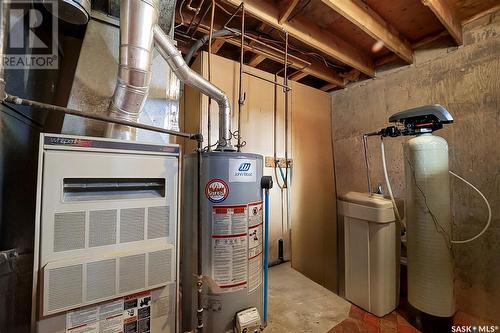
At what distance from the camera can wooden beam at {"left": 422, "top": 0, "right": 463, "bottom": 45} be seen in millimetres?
1509

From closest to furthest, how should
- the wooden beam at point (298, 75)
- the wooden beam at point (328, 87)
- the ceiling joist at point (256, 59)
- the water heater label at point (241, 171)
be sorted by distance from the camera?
the water heater label at point (241, 171), the ceiling joist at point (256, 59), the wooden beam at point (298, 75), the wooden beam at point (328, 87)

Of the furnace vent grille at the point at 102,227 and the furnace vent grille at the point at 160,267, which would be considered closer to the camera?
the furnace vent grille at the point at 102,227

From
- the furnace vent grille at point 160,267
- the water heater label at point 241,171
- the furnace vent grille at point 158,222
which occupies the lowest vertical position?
the furnace vent grille at point 160,267

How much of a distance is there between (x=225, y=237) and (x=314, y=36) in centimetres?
178

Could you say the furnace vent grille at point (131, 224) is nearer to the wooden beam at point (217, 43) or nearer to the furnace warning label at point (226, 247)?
the furnace warning label at point (226, 247)

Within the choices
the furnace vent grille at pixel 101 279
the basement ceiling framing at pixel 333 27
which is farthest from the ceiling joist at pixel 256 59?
the furnace vent grille at pixel 101 279

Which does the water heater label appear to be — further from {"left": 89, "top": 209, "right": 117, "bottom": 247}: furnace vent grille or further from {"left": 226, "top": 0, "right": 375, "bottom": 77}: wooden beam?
{"left": 226, "top": 0, "right": 375, "bottom": 77}: wooden beam

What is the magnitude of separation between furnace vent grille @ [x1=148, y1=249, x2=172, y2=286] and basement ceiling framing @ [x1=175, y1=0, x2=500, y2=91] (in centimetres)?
149

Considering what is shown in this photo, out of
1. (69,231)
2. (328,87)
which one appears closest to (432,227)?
(69,231)

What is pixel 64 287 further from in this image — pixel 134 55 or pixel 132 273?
pixel 134 55

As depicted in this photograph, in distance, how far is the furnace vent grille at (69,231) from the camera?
784 mm

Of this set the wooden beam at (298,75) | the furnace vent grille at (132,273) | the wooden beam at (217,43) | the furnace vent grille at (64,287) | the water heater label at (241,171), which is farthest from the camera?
the wooden beam at (298,75)

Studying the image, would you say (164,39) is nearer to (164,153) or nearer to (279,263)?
(164,153)

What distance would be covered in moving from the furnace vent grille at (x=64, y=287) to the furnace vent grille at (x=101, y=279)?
1.2 inches
